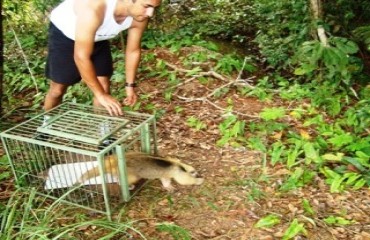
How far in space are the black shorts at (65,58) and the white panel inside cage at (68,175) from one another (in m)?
0.92

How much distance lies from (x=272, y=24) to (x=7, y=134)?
4729 mm

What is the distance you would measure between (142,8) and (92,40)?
436mm

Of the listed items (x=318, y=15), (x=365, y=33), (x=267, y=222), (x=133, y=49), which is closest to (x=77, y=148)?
(x=133, y=49)

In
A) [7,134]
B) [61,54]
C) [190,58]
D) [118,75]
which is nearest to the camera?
[7,134]

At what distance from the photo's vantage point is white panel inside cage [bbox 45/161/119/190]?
2895mm

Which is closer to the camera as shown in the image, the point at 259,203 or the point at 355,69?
the point at 259,203

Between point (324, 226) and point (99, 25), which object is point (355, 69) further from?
point (99, 25)

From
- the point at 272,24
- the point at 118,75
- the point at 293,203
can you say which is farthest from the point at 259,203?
the point at 272,24

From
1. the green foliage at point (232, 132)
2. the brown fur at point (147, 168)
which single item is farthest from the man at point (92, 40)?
the green foliage at point (232, 132)

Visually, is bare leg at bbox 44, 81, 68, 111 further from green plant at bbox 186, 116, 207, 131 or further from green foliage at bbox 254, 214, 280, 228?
green foliage at bbox 254, 214, 280, 228

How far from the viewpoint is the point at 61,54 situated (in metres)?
3.41

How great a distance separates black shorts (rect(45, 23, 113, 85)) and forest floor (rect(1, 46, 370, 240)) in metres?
1.00

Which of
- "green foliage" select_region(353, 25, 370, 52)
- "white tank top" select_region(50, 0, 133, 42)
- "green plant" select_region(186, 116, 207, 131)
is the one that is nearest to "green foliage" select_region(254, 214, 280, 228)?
"green plant" select_region(186, 116, 207, 131)

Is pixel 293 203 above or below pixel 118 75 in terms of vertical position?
below
